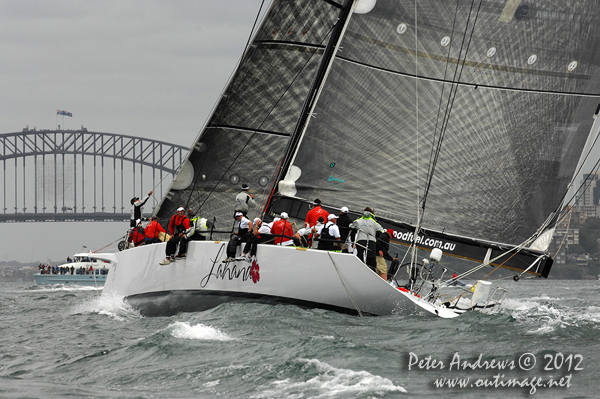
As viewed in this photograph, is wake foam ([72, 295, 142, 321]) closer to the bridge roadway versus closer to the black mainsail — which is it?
the black mainsail

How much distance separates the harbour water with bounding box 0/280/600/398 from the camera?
Answer: 16.4 ft

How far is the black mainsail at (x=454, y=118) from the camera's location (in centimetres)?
952

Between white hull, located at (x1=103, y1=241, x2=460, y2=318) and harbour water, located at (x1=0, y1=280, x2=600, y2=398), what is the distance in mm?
170

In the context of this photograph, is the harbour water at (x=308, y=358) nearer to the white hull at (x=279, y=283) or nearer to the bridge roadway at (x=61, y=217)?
the white hull at (x=279, y=283)

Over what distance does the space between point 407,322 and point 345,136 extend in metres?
2.94

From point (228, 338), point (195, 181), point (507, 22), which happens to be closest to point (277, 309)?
point (228, 338)

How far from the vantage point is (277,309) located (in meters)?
7.79

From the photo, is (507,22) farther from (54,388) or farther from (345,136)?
(54,388)

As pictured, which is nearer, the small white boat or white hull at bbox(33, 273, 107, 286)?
white hull at bbox(33, 273, 107, 286)

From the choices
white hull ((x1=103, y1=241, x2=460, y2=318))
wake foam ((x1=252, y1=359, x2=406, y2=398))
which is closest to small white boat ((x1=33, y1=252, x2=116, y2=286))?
white hull ((x1=103, y1=241, x2=460, y2=318))

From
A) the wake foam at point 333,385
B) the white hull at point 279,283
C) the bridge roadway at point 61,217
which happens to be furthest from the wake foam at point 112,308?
the bridge roadway at point 61,217

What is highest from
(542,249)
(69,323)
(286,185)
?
(286,185)

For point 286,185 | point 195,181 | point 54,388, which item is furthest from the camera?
point 195,181

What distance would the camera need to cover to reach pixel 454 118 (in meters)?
9.66
